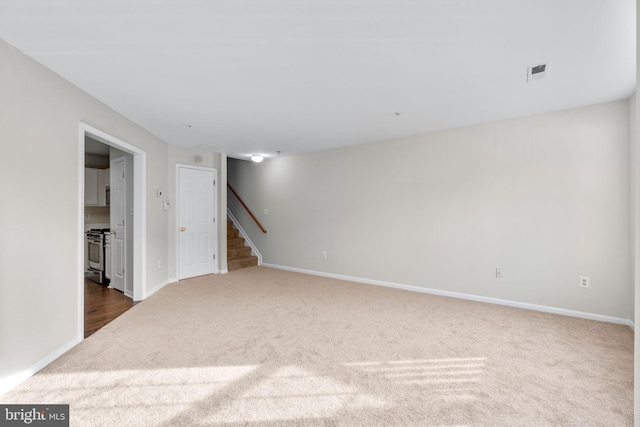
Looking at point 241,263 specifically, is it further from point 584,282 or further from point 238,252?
point 584,282

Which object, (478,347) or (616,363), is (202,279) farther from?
(616,363)

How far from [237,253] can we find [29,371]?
14.5 ft

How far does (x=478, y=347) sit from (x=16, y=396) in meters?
3.59

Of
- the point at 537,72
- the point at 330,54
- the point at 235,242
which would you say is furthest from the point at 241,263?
the point at 537,72

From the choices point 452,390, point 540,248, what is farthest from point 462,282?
point 452,390

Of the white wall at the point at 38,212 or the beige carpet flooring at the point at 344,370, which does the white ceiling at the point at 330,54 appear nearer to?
the white wall at the point at 38,212

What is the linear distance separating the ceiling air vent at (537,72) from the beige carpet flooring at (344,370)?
2.46 m

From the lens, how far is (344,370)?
2.29m

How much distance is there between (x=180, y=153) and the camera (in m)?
5.23

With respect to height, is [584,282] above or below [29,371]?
above

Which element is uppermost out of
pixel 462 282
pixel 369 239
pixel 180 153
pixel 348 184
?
pixel 180 153

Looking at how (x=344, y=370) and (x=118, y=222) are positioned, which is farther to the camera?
(x=118, y=222)

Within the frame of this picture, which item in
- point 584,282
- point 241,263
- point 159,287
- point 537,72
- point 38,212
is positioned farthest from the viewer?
point 241,263

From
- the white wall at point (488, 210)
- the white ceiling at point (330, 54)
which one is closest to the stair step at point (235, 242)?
the white wall at point (488, 210)
